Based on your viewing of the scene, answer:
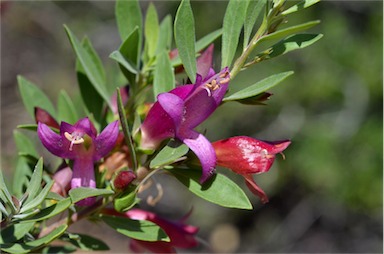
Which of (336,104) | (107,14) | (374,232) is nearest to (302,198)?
(374,232)

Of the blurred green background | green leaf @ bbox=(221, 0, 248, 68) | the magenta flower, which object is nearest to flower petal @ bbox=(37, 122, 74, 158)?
the magenta flower

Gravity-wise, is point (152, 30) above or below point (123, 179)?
above

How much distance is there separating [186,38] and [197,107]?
0.08 m

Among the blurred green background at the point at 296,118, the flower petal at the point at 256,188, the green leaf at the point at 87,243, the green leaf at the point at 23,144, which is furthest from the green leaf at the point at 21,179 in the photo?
the blurred green background at the point at 296,118

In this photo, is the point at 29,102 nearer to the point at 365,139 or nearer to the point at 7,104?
the point at 365,139

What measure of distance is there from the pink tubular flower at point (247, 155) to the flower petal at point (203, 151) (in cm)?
4

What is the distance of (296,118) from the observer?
3230 mm

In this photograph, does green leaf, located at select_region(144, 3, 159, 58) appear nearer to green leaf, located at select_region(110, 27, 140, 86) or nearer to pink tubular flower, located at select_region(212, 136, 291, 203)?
green leaf, located at select_region(110, 27, 140, 86)

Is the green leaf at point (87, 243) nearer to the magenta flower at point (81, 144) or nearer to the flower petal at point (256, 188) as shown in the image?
the magenta flower at point (81, 144)

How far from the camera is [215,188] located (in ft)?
2.35

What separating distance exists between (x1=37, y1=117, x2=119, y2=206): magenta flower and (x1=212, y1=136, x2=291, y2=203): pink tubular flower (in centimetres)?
14

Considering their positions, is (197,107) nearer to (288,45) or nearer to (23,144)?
(288,45)

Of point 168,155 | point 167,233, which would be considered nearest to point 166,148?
point 168,155

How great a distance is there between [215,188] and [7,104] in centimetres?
330
